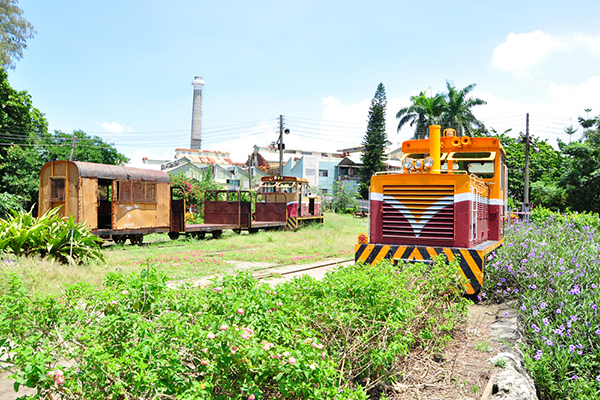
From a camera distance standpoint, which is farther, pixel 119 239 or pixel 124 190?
pixel 119 239

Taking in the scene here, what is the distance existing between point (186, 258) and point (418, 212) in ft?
23.0

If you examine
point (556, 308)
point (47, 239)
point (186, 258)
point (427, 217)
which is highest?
point (427, 217)

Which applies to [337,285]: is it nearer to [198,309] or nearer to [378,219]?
[198,309]

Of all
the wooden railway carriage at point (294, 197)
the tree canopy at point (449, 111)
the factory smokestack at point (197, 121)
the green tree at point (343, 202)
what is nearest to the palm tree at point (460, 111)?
the tree canopy at point (449, 111)

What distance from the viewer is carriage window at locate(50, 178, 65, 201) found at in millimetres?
13789

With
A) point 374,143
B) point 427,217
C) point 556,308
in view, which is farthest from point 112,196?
point 374,143

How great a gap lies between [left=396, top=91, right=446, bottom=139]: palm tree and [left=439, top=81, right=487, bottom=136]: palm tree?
0.56 m

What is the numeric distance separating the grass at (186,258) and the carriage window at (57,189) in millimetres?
2403

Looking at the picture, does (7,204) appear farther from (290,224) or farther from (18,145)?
(290,224)

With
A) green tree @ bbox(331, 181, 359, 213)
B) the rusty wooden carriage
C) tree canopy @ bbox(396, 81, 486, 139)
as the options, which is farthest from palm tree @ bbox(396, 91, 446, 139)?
the rusty wooden carriage

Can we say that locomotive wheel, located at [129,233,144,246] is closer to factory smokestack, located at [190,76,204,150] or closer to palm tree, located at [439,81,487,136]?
palm tree, located at [439,81,487,136]

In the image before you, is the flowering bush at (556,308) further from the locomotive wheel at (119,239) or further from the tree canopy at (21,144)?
the tree canopy at (21,144)

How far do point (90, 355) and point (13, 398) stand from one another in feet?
5.69

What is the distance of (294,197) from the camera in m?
21.9
